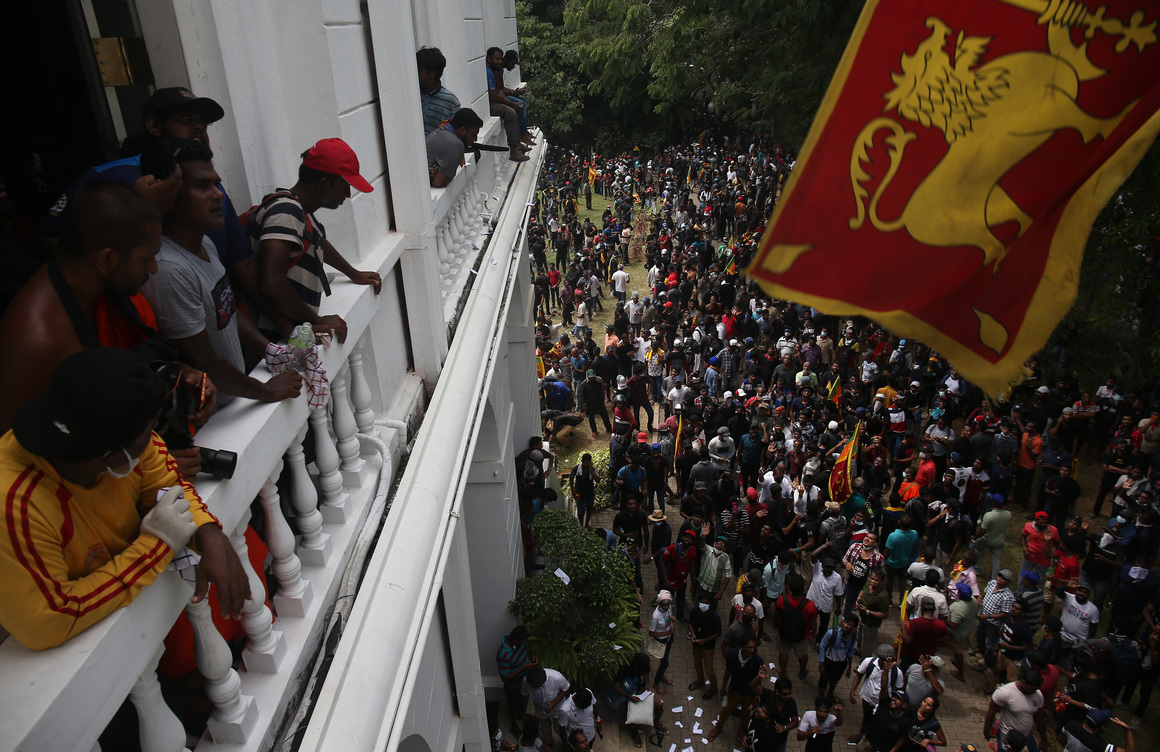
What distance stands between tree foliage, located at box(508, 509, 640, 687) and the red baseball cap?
20.1ft

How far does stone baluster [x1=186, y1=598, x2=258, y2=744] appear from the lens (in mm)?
2316

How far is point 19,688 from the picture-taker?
5.42 feet

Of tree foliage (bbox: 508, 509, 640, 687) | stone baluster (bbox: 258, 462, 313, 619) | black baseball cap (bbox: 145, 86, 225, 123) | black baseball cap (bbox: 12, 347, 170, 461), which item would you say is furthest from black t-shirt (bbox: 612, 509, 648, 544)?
black baseball cap (bbox: 12, 347, 170, 461)

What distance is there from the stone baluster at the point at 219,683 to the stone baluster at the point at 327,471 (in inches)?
38.2

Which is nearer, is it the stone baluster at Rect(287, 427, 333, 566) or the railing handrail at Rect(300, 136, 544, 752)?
the railing handrail at Rect(300, 136, 544, 752)

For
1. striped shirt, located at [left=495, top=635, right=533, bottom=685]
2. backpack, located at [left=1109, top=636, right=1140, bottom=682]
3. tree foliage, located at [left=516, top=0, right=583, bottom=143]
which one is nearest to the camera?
backpack, located at [left=1109, top=636, right=1140, bottom=682]

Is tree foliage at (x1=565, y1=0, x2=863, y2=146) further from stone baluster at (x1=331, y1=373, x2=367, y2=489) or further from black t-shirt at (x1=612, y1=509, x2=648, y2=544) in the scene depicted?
stone baluster at (x1=331, y1=373, x2=367, y2=489)

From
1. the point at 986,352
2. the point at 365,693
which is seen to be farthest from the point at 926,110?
the point at 365,693

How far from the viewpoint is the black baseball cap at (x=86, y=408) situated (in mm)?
1704

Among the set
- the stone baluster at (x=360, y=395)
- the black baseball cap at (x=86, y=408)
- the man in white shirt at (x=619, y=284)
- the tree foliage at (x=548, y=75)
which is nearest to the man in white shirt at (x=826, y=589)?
the stone baluster at (x=360, y=395)

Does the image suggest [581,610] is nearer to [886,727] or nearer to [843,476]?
[886,727]

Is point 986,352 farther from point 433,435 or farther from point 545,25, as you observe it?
point 545,25

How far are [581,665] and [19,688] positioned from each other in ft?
23.8

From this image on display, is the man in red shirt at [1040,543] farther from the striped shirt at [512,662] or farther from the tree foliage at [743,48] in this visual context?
the tree foliage at [743,48]
